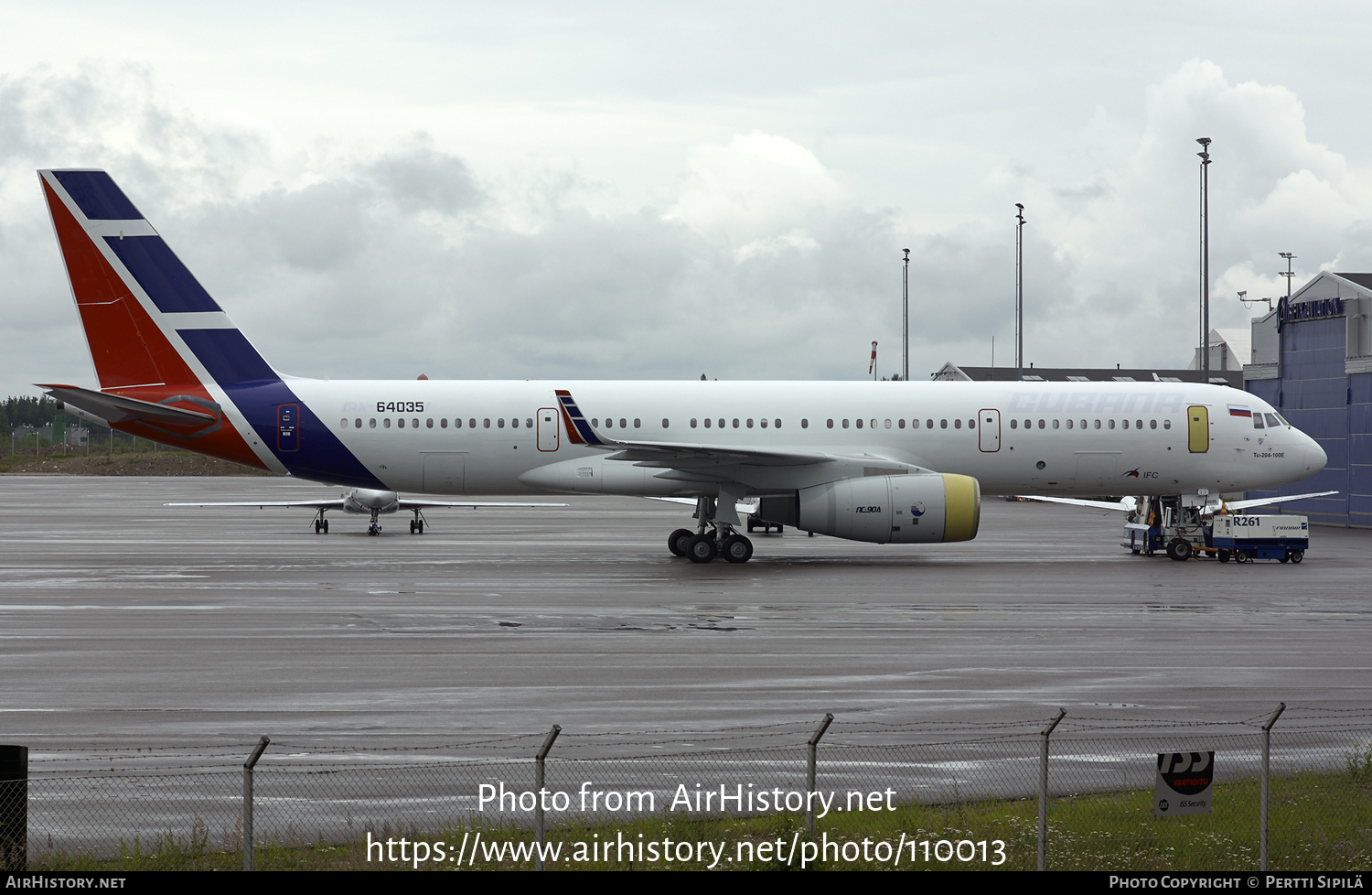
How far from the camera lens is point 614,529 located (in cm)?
4659

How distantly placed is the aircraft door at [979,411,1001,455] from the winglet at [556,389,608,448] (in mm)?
9676

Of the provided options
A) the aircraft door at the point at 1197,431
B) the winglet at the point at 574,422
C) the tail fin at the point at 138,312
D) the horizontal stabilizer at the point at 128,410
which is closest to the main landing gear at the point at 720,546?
the winglet at the point at 574,422

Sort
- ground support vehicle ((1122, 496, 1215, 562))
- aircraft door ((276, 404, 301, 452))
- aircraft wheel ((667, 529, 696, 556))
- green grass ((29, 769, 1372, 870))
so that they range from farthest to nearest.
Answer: ground support vehicle ((1122, 496, 1215, 562)), aircraft wheel ((667, 529, 696, 556)), aircraft door ((276, 404, 301, 452)), green grass ((29, 769, 1372, 870))

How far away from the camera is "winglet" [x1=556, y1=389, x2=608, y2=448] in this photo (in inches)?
1172

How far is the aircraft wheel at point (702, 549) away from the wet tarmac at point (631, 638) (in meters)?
0.53

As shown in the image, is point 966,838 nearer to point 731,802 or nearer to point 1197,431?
point 731,802

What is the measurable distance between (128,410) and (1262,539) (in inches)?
1106

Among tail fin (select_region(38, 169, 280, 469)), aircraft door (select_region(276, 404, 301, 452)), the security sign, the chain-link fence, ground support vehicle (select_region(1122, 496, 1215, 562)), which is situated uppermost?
tail fin (select_region(38, 169, 280, 469))

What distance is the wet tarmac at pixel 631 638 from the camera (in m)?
13.5

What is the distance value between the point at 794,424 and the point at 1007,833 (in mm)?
23169

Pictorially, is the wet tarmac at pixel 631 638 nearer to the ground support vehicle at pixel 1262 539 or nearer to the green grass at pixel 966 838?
the ground support vehicle at pixel 1262 539

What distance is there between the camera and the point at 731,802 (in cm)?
976

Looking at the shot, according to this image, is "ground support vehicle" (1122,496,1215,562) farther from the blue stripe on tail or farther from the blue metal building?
the blue stripe on tail

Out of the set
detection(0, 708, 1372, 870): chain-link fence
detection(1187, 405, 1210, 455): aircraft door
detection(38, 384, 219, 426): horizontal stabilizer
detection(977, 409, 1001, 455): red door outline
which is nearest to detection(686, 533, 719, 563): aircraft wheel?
detection(977, 409, 1001, 455): red door outline
